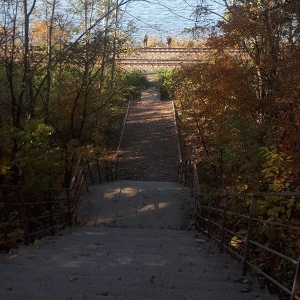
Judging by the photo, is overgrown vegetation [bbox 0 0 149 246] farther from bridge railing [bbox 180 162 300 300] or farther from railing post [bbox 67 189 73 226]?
bridge railing [bbox 180 162 300 300]

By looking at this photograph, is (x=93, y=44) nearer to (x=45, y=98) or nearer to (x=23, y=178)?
(x=45, y=98)

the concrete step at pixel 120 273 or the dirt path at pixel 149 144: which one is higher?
the concrete step at pixel 120 273

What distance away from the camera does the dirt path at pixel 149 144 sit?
18.9 m

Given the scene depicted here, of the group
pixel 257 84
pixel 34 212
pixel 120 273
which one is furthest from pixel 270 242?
pixel 257 84

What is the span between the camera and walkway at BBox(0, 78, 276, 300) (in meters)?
4.07

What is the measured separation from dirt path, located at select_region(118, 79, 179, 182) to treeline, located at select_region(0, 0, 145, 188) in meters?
3.14

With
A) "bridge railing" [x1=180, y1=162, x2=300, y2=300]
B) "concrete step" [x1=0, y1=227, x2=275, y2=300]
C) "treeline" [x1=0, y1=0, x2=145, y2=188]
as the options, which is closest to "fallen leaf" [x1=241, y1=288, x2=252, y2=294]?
"concrete step" [x1=0, y1=227, x2=275, y2=300]

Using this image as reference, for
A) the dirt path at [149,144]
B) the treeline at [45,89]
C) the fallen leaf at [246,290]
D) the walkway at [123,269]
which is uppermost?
the treeline at [45,89]

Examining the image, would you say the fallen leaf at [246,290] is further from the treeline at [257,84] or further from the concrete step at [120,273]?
the treeline at [257,84]

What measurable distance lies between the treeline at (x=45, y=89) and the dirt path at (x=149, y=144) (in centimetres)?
314

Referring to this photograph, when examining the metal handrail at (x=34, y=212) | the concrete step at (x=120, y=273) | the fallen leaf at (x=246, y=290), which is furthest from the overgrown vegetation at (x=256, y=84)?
the fallen leaf at (x=246, y=290)

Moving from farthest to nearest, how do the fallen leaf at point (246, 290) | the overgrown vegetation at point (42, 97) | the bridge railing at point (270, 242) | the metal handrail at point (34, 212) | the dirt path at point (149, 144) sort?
the dirt path at point (149, 144) → the overgrown vegetation at point (42, 97) → the metal handrail at point (34, 212) → the fallen leaf at point (246, 290) → the bridge railing at point (270, 242)

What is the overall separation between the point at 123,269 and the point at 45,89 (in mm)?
8291

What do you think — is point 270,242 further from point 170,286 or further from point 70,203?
point 70,203
